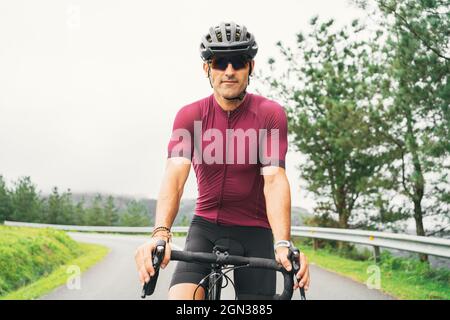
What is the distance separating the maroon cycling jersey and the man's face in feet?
0.63

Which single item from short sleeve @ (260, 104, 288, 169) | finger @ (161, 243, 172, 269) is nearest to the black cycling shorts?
short sleeve @ (260, 104, 288, 169)

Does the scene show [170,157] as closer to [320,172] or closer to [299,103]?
[320,172]

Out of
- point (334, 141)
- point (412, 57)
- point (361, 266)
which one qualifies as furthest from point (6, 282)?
point (334, 141)

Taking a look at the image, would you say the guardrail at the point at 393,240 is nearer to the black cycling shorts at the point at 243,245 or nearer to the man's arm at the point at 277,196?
the black cycling shorts at the point at 243,245

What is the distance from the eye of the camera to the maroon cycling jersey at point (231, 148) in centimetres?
338

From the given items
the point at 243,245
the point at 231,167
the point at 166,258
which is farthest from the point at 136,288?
the point at 166,258

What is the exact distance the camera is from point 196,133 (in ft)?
11.2

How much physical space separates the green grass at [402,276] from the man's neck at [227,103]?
625 cm

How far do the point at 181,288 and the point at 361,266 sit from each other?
412 inches

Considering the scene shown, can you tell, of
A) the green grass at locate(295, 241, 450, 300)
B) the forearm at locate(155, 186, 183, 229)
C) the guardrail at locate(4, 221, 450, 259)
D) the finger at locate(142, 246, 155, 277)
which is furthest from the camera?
the green grass at locate(295, 241, 450, 300)

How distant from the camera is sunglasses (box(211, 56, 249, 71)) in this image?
3236mm

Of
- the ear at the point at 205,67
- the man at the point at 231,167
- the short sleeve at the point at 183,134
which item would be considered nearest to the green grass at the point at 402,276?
the man at the point at 231,167

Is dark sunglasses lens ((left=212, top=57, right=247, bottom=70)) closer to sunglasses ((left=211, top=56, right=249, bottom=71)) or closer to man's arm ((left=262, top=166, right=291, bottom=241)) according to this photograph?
sunglasses ((left=211, top=56, right=249, bottom=71))

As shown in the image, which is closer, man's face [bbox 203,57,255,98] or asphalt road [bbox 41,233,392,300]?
man's face [bbox 203,57,255,98]
